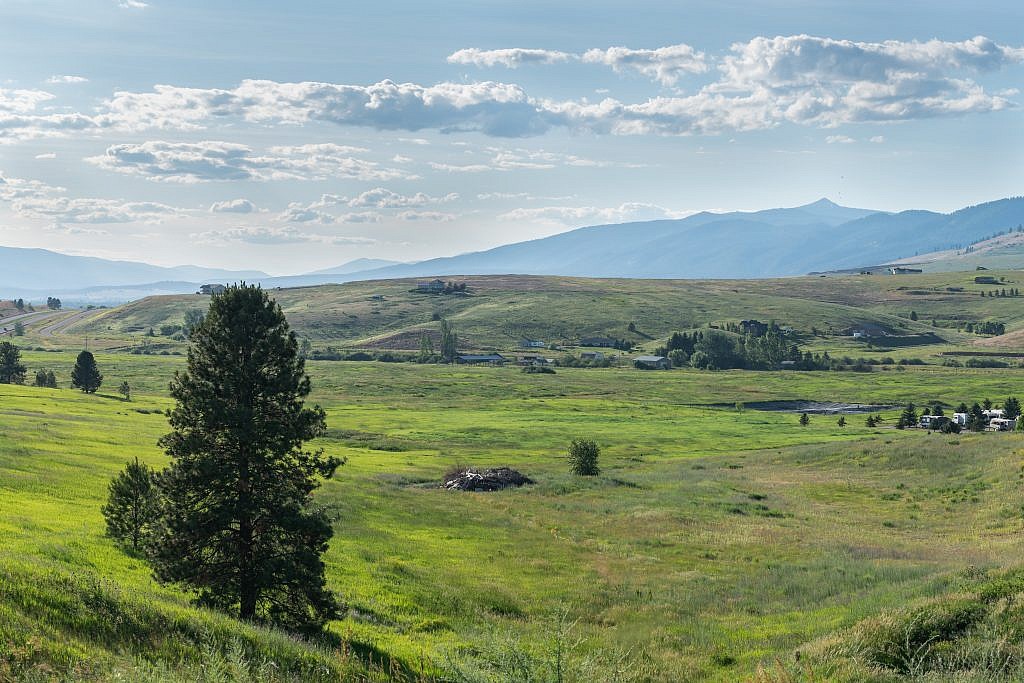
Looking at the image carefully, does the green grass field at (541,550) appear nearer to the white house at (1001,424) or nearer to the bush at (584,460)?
the bush at (584,460)

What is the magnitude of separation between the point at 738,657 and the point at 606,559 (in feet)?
Result: 52.9

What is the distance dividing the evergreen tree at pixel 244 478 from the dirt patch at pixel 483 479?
1515 inches

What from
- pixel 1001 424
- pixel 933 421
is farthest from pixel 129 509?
pixel 1001 424


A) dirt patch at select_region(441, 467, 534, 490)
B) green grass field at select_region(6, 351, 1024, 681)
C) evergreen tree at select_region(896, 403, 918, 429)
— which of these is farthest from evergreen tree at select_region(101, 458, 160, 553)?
evergreen tree at select_region(896, 403, 918, 429)

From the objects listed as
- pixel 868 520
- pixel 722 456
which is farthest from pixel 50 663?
pixel 722 456

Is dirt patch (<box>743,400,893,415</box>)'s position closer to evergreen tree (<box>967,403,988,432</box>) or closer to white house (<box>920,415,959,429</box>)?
white house (<box>920,415,959,429</box>)

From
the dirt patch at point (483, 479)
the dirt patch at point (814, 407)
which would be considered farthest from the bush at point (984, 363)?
the dirt patch at point (483, 479)

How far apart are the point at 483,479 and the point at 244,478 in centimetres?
4060

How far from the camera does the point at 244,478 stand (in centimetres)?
2105

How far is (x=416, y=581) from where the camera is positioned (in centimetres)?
3048

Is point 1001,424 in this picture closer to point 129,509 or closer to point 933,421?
point 933,421

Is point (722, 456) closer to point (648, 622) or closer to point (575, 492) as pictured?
point (575, 492)

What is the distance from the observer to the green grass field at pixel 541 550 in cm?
1566

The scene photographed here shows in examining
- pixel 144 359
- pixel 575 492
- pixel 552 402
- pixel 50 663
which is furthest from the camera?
pixel 144 359
